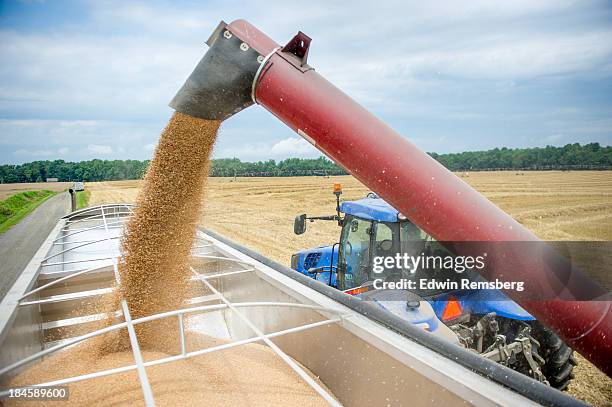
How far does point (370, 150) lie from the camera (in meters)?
1.52

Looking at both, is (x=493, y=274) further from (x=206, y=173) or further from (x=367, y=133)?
(x=206, y=173)

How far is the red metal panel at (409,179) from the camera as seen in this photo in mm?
1354

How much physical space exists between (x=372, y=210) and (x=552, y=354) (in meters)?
2.01

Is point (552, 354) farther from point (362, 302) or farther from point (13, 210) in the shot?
point (13, 210)

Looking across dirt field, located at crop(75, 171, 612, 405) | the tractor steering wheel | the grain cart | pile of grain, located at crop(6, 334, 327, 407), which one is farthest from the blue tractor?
dirt field, located at crop(75, 171, 612, 405)

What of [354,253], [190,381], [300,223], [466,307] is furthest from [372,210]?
[190,381]

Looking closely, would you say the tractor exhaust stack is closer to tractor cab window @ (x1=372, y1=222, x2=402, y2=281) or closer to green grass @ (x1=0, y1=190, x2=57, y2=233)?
tractor cab window @ (x1=372, y1=222, x2=402, y2=281)

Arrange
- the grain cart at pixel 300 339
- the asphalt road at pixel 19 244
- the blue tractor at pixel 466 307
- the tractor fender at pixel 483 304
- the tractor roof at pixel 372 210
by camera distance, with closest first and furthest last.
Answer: the grain cart at pixel 300 339
the blue tractor at pixel 466 307
the tractor fender at pixel 483 304
the tractor roof at pixel 372 210
the asphalt road at pixel 19 244

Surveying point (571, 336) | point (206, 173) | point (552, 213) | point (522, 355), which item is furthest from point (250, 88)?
point (552, 213)

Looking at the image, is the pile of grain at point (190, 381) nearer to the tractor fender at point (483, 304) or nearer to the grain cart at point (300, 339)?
the grain cart at point (300, 339)

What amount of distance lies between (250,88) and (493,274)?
4.16ft

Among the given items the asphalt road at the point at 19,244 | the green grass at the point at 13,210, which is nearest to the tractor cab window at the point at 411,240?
the asphalt road at the point at 19,244

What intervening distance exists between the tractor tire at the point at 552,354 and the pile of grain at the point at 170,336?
92.5 inches

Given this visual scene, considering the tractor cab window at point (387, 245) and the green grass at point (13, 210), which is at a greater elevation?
the tractor cab window at point (387, 245)
